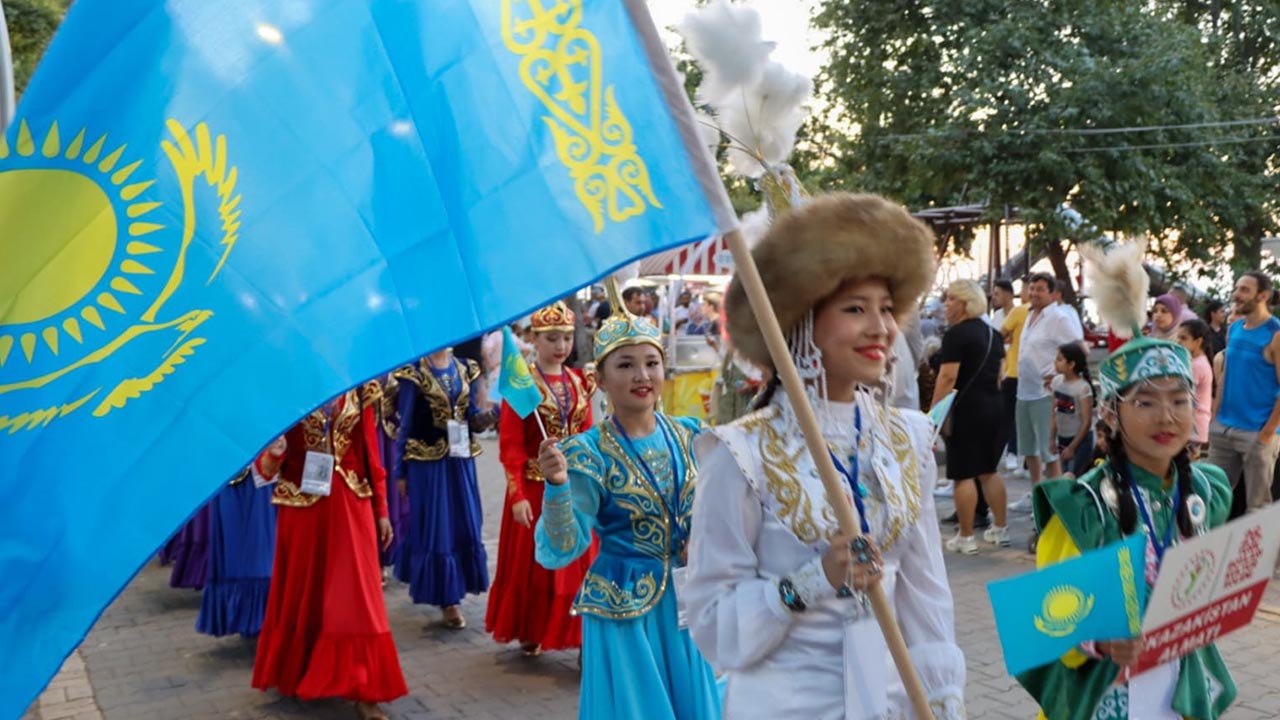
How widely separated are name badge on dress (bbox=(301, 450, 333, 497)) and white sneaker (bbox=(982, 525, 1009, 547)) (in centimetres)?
558

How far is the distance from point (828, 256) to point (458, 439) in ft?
18.5

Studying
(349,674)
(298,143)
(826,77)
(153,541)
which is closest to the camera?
(153,541)

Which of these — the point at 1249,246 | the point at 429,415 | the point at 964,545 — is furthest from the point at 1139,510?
the point at 1249,246

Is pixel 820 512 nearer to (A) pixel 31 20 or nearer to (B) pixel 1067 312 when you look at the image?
Answer: (B) pixel 1067 312

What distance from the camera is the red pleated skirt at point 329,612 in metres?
5.96

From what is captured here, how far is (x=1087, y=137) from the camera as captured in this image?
18875mm

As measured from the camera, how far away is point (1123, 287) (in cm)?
380

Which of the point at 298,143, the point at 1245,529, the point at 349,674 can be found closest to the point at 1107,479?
the point at 1245,529

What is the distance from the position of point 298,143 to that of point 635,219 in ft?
2.17

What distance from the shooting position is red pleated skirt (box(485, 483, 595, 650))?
7004mm

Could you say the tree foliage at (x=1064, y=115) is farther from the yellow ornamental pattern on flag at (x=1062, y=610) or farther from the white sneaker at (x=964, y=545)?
the yellow ornamental pattern on flag at (x=1062, y=610)

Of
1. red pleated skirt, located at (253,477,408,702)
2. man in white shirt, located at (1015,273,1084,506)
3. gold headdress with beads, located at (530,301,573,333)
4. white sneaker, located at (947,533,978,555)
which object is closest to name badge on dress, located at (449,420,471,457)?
gold headdress with beads, located at (530,301,573,333)

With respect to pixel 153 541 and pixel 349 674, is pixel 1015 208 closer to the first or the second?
pixel 349 674

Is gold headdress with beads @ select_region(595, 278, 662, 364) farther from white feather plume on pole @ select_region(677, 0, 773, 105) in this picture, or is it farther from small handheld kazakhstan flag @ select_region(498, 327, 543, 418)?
white feather plume on pole @ select_region(677, 0, 773, 105)
